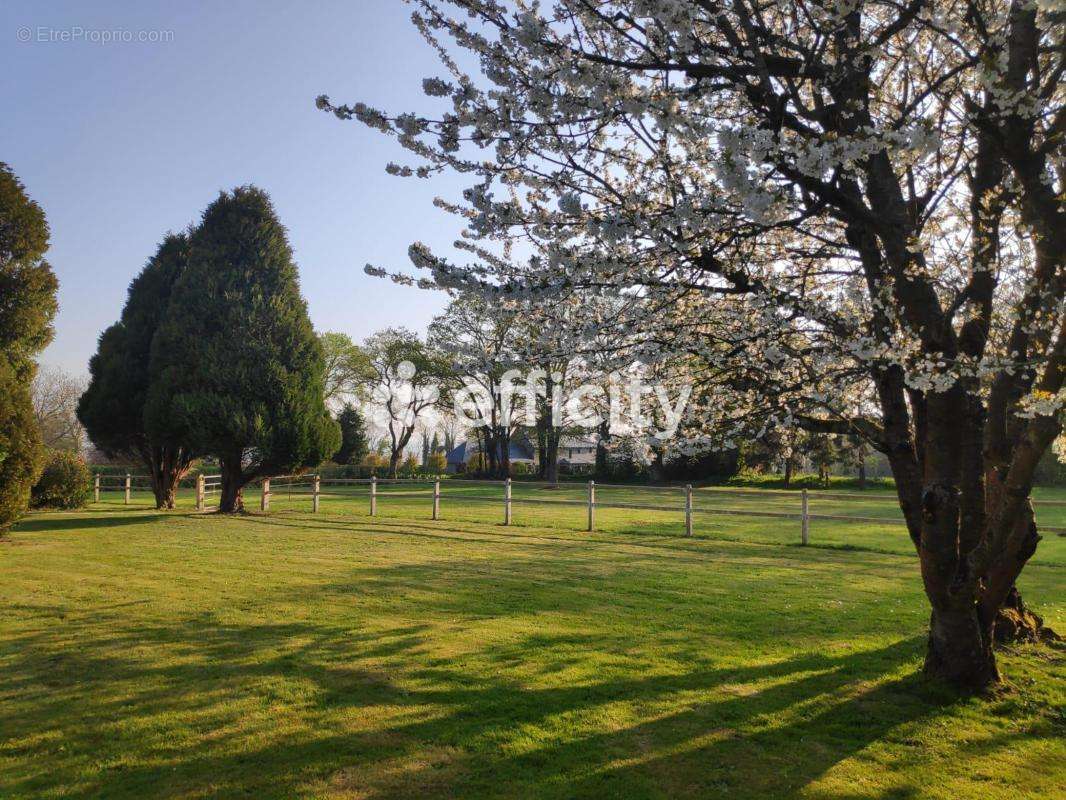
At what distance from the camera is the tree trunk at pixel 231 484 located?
63.2 feet

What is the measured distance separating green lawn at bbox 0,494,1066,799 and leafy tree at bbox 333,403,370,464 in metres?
37.8

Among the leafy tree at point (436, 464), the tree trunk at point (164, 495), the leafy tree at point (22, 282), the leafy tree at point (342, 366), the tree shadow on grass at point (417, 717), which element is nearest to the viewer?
the tree shadow on grass at point (417, 717)

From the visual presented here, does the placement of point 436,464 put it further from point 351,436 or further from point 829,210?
point 829,210

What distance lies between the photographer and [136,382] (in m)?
20.9

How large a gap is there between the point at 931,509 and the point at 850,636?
8.43 feet

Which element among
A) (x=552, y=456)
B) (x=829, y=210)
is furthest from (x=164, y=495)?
(x=552, y=456)

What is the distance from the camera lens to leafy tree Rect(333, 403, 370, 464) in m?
47.8

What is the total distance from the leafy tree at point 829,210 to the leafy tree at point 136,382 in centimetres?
1815

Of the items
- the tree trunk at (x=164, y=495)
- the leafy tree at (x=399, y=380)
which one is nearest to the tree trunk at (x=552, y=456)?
the leafy tree at (x=399, y=380)

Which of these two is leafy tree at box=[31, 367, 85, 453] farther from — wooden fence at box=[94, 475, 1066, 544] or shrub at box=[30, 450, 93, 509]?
shrub at box=[30, 450, 93, 509]

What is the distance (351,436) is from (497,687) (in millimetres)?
44555

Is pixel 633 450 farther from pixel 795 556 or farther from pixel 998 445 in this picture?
pixel 795 556

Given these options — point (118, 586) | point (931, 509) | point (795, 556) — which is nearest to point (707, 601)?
point (931, 509)

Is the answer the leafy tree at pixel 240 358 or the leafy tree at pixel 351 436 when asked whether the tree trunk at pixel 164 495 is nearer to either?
the leafy tree at pixel 240 358
